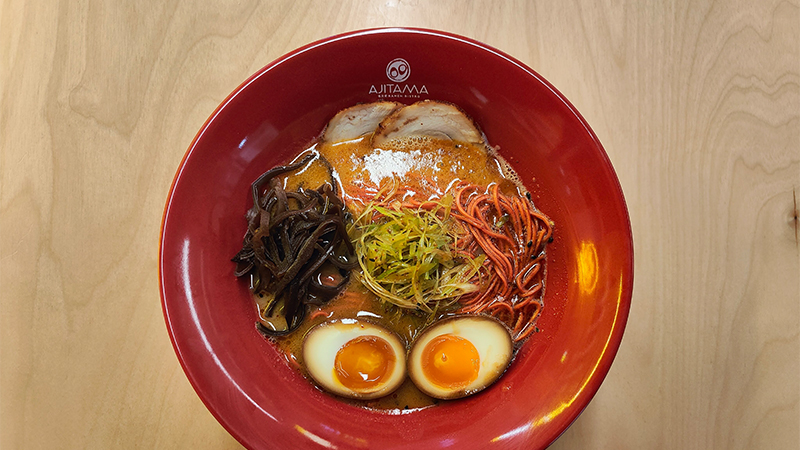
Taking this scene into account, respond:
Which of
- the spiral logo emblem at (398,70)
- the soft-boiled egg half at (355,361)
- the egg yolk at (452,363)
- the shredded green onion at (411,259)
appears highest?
the spiral logo emblem at (398,70)

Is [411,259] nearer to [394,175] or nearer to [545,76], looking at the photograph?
[394,175]

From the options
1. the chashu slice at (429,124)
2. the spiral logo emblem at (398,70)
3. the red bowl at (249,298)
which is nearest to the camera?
the red bowl at (249,298)

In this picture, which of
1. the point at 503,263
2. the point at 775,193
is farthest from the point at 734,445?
the point at 503,263

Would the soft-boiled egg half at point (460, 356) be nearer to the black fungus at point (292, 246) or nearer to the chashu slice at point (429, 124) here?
the black fungus at point (292, 246)

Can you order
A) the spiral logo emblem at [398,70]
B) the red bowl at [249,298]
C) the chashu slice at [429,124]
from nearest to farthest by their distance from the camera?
1. the red bowl at [249,298]
2. the spiral logo emblem at [398,70]
3. the chashu slice at [429,124]

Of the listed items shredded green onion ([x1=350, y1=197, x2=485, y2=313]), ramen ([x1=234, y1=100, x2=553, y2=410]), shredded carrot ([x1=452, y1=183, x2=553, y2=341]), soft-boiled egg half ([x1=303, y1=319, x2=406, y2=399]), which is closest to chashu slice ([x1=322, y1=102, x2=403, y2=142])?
ramen ([x1=234, y1=100, x2=553, y2=410])

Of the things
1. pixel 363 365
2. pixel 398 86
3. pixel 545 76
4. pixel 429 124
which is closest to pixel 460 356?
pixel 363 365

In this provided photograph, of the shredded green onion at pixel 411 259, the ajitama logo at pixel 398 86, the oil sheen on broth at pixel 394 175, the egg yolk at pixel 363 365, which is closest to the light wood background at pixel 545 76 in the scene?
the ajitama logo at pixel 398 86

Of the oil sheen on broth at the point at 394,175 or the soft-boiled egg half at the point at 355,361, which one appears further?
the oil sheen on broth at the point at 394,175

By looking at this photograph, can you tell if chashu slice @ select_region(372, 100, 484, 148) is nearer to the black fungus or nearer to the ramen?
the ramen
